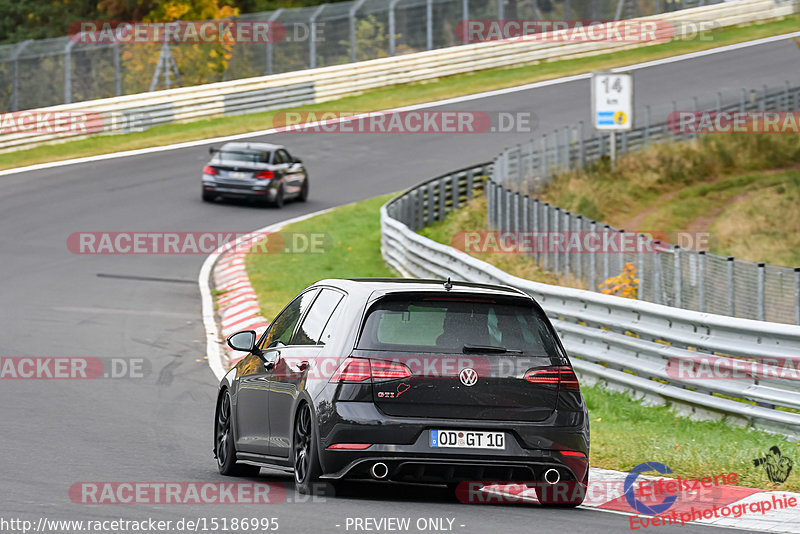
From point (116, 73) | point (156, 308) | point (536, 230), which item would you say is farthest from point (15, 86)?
point (536, 230)

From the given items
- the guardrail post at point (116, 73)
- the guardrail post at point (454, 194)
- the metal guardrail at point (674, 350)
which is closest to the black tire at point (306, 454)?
the metal guardrail at point (674, 350)

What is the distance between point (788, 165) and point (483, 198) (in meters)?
11.0

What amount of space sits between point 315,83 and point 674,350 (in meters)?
33.7

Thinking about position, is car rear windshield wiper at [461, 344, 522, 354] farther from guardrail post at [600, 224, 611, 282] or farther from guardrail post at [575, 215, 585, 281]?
guardrail post at [575, 215, 585, 281]

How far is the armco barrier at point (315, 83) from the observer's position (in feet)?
133

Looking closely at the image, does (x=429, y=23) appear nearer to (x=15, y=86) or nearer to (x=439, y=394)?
(x=15, y=86)

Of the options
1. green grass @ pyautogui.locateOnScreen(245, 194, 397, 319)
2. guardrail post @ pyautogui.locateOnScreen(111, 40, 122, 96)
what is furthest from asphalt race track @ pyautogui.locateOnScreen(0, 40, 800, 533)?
guardrail post @ pyautogui.locateOnScreen(111, 40, 122, 96)

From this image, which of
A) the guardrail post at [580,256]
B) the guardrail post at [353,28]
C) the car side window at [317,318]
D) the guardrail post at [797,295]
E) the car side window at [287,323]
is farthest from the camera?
the guardrail post at [353,28]

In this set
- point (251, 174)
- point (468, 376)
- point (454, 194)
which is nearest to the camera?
point (468, 376)

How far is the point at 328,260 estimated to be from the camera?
88.3 feet

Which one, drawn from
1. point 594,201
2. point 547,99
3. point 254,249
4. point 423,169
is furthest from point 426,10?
point 254,249

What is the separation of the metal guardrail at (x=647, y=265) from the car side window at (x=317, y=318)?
569 centimetres

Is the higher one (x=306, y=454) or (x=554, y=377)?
(x=554, y=377)

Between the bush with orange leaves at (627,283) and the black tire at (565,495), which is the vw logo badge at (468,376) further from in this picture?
the bush with orange leaves at (627,283)
